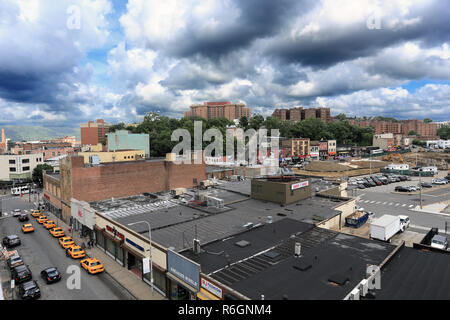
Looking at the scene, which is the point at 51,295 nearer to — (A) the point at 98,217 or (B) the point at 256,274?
(A) the point at 98,217

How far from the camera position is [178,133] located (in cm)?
9725

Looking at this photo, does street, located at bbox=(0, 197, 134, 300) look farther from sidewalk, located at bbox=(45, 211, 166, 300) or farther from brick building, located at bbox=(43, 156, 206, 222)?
brick building, located at bbox=(43, 156, 206, 222)

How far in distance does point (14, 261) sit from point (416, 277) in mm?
33959

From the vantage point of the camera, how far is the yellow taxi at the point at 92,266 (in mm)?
24438

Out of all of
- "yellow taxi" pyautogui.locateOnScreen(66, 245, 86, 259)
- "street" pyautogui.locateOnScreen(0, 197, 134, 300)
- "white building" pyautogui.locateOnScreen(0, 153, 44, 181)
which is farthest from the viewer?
"white building" pyautogui.locateOnScreen(0, 153, 44, 181)

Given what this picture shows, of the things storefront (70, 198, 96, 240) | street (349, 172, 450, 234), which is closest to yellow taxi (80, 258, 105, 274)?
storefront (70, 198, 96, 240)

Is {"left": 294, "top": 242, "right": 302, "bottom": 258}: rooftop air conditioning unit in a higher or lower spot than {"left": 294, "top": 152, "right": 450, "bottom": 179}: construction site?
higher

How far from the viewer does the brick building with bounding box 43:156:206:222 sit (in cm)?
3584

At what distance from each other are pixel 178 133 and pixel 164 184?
55260 millimetres

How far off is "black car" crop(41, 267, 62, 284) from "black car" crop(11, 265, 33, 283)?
108 centimetres

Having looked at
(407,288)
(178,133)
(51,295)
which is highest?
(178,133)

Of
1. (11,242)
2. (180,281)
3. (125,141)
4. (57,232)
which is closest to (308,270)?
(180,281)

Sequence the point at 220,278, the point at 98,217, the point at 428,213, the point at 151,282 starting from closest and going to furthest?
the point at 220,278 < the point at 151,282 < the point at 98,217 < the point at 428,213

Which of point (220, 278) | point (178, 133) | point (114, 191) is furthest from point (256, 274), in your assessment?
point (178, 133)
